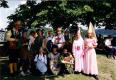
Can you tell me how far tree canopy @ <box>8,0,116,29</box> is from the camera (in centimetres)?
2092

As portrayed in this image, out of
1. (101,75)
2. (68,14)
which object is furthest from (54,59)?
(68,14)

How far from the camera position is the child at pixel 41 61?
12484 millimetres

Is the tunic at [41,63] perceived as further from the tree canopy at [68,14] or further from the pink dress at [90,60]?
the tree canopy at [68,14]

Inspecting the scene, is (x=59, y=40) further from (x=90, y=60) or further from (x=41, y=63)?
(x=90, y=60)

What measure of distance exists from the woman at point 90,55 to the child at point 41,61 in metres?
1.40

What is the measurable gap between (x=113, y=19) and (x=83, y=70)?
45.1ft

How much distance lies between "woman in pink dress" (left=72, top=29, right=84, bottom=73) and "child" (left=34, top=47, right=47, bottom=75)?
1.06 metres

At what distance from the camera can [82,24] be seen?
27.9 meters

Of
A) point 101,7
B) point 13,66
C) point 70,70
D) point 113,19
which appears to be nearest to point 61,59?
point 70,70

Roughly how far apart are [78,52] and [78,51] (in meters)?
0.03

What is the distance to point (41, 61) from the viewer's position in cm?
1249

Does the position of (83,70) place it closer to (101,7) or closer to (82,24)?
(101,7)

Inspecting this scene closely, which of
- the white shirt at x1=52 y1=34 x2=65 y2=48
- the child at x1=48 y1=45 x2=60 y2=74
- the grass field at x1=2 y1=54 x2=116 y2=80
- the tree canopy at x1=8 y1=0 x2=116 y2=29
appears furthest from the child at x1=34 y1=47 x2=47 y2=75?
the tree canopy at x1=8 y1=0 x2=116 y2=29

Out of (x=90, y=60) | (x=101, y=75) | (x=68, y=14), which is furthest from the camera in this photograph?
(x=68, y=14)
